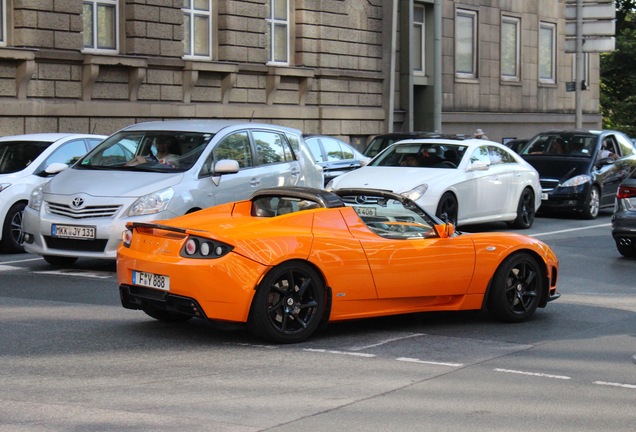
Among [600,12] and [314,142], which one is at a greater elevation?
[600,12]

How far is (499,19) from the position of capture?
138 feet

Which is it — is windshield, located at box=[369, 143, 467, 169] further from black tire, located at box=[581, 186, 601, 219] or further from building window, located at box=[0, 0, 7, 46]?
building window, located at box=[0, 0, 7, 46]

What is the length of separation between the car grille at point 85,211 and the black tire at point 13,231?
2.21 meters

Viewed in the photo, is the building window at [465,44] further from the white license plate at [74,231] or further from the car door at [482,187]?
the white license plate at [74,231]

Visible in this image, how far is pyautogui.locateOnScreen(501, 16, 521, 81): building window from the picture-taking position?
42.5 metres

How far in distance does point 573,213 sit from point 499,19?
66.8 feet

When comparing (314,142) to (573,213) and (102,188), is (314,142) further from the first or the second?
(102,188)

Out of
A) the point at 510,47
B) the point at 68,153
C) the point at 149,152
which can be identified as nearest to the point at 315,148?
the point at 68,153

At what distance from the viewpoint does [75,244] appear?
13406 mm

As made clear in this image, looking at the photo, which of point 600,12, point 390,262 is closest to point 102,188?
point 390,262

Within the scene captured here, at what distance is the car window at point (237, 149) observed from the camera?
14672 mm

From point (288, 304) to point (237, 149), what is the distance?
6.09 m

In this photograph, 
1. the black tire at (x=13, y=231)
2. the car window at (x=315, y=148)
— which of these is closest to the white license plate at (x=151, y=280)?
the black tire at (x=13, y=231)

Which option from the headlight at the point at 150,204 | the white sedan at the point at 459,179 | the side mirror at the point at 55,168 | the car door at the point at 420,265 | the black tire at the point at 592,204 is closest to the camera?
the car door at the point at 420,265
